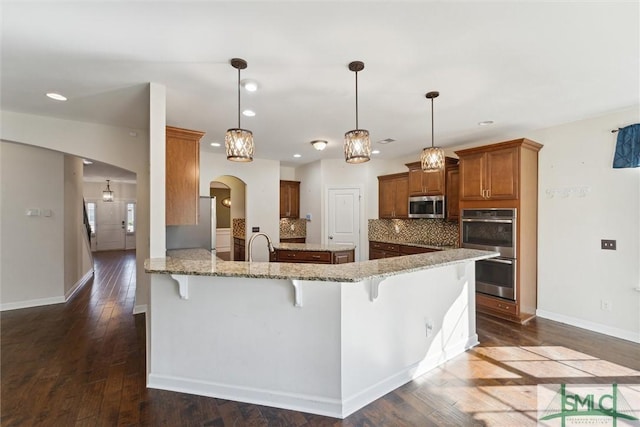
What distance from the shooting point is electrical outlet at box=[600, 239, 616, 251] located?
3.42 m

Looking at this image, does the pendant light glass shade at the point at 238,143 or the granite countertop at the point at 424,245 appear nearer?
the pendant light glass shade at the point at 238,143

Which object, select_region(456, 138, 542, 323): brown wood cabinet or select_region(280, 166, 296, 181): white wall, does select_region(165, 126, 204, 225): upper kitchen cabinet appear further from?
select_region(280, 166, 296, 181): white wall

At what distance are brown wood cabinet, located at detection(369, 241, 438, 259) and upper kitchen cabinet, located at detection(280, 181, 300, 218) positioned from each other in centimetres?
204

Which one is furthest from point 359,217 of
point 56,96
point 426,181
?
point 56,96

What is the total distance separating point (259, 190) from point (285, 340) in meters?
4.55

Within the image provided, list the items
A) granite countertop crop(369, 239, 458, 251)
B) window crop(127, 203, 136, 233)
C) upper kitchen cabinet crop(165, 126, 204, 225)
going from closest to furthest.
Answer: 1. upper kitchen cabinet crop(165, 126, 204, 225)
2. granite countertop crop(369, 239, 458, 251)
3. window crop(127, 203, 136, 233)

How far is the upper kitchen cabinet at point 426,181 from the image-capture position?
16.3 feet

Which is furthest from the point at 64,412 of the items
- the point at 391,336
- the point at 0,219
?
the point at 0,219

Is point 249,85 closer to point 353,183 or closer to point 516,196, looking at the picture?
point 516,196

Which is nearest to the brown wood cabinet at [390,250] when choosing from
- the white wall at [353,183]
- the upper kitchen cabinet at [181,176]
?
the white wall at [353,183]

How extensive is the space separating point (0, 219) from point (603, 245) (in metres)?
7.95

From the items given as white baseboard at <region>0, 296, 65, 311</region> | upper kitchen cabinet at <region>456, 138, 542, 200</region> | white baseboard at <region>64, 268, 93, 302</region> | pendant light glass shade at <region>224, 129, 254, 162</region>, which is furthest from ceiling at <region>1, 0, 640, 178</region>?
white baseboard at <region>64, 268, 93, 302</region>

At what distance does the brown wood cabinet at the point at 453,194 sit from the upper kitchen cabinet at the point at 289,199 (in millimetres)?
3454

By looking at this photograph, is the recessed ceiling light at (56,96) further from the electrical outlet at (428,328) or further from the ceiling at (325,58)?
the electrical outlet at (428,328)
